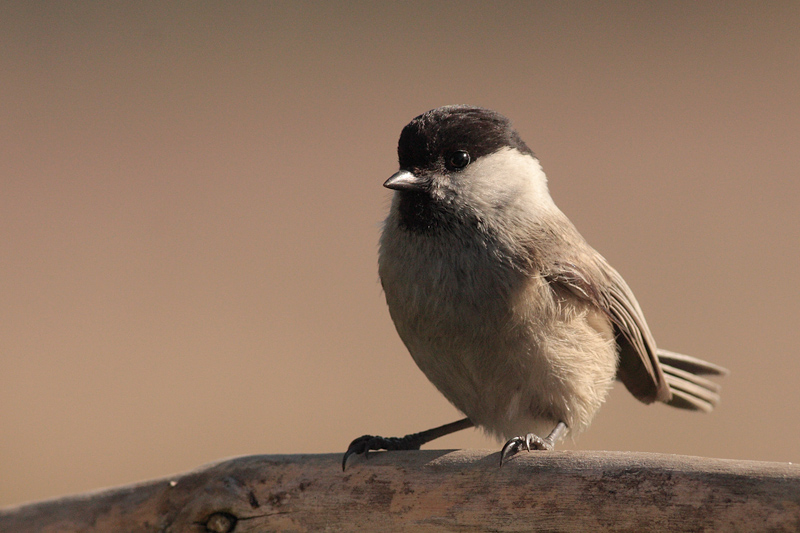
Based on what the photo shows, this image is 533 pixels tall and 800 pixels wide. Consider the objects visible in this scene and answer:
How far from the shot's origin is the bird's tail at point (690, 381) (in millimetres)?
2008

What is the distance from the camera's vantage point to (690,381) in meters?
2.04

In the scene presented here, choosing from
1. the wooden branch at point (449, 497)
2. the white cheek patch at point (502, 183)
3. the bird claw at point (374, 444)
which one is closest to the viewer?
the wooden branch at point (449, 497)

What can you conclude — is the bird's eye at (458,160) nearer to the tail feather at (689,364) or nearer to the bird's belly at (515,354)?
the bird's belly at (515,354)

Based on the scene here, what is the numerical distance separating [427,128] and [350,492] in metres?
0.83

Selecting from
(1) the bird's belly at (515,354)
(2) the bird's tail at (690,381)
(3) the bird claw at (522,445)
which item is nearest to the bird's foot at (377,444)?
(1) the bird's belly at (515,354)

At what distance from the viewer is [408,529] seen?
136 centimetres

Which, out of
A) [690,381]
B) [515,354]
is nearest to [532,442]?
[515,354]

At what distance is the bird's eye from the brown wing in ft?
1.05

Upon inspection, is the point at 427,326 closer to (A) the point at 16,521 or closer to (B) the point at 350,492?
(B) the point at 350,492

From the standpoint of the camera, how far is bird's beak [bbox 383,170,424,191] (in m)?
1.57

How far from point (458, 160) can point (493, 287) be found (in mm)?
326

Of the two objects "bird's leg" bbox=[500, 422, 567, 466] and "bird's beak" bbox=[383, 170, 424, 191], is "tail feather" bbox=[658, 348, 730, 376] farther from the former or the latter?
"bird's beak" bbox=[383, 170, 424, 191]

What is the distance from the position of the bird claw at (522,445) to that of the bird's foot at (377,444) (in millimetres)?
304

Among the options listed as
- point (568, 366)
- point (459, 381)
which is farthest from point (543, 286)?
point (459, 381)
